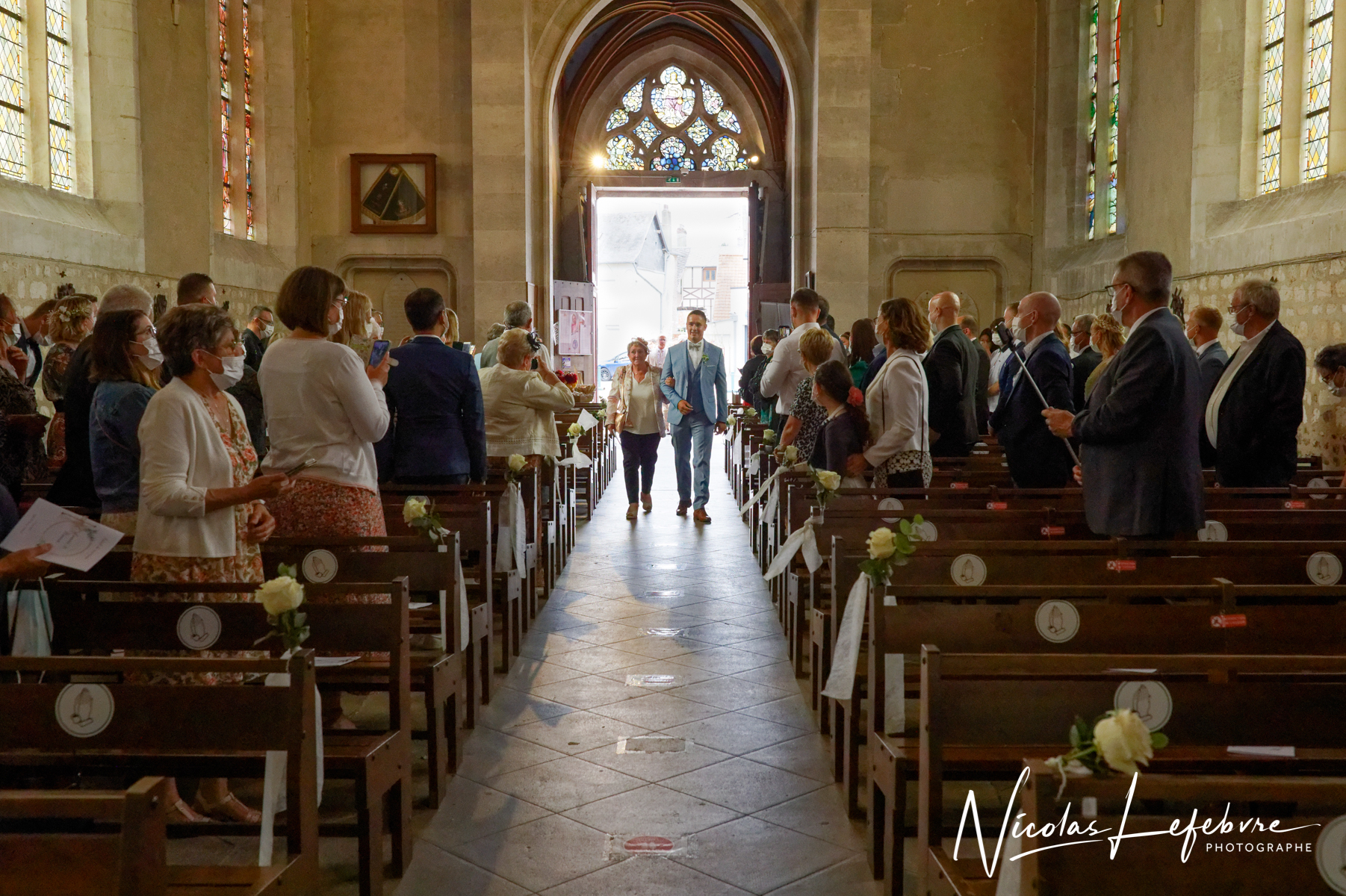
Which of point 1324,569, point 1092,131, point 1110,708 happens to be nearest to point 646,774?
point 1110,708

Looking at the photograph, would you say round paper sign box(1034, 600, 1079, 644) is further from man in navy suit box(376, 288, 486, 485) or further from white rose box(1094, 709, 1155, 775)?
man in navy suit box(376, 288, 486, 485)

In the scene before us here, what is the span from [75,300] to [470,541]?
2522mm

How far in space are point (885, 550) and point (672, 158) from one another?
18.3 meters

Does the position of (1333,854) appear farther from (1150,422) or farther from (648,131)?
(648,131)

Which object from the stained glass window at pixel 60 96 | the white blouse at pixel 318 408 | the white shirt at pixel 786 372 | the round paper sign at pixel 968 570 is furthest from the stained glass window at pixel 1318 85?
the stained glass window at pixel 60 96

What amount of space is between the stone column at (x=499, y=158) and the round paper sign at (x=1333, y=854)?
13.0 metres

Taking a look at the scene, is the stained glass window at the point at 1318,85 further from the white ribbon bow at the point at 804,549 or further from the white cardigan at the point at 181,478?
the white cardigan at the point at 181,478

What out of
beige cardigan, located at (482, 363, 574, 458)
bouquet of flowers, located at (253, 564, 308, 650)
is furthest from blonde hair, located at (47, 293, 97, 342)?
bouquet of flowers, located at (253, 564, 308, 650)

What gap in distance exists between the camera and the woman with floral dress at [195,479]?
10.8 feet

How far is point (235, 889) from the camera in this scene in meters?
2.34

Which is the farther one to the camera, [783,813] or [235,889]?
[783,813]

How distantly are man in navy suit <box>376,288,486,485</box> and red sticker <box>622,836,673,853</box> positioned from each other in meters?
2.59

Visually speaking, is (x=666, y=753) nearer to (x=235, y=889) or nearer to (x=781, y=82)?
(x=235, y=889)

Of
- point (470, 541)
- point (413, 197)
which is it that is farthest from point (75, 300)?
point (413, 197)
